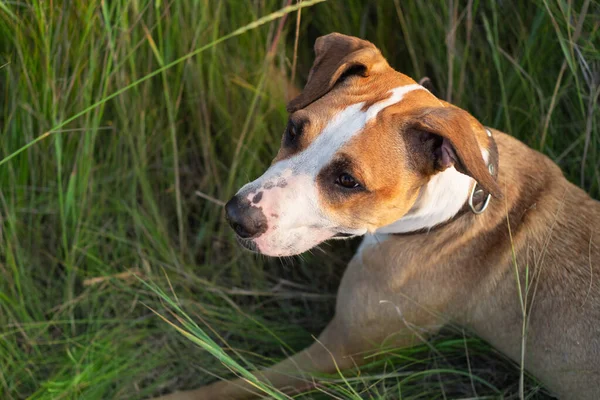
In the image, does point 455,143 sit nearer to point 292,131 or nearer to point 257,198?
point 292,131

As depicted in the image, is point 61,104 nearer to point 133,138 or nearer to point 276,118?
point 133,138

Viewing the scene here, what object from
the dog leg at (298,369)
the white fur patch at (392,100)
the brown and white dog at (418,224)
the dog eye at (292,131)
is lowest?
the dog leg at (298,369)

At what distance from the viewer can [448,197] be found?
275 cm

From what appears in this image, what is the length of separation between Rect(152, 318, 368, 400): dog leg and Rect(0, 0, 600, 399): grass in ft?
0.35

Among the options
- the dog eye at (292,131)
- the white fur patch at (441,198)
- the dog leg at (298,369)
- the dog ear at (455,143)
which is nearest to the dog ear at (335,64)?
the dog eye at (292,131)

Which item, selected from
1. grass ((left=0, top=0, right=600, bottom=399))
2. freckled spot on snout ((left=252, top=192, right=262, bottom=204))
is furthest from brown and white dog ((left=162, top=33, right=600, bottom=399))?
grass ((left=0, top=0, right=600, bottom=399))

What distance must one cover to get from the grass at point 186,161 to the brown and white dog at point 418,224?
0.72 feet

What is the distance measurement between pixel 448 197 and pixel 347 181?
0.50 metres

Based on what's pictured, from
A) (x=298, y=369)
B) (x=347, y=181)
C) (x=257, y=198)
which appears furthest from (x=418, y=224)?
(x=298, y=369)

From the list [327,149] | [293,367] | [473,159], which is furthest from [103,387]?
[473,159]

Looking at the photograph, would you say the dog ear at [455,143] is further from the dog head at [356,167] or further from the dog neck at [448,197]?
the dog neck at [448,197]

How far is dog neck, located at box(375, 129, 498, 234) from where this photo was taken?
8.89ft

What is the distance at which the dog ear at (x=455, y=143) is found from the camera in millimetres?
2340

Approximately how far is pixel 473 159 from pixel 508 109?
1436 millimetres
